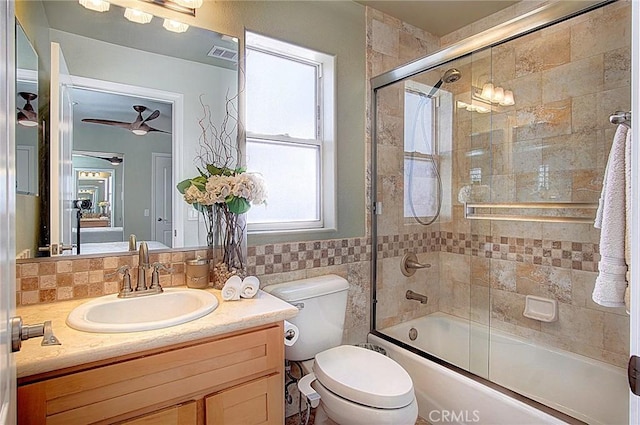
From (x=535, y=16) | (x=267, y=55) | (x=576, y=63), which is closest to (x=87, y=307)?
(x=267, y=55)

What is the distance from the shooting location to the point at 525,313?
2197 millimetres

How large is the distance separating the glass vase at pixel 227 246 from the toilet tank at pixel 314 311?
231mm

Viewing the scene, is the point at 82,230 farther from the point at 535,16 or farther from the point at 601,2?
the point at 601,2

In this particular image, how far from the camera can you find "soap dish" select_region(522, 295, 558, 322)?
6.81 ft

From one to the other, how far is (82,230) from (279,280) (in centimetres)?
92

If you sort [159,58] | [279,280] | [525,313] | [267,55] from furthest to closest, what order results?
[525,313], [267,55], [279,280], [159,58]

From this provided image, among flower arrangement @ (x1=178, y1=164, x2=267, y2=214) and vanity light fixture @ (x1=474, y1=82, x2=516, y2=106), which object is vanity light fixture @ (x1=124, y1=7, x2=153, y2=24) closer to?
flower arrangement @ (x1=178, y1=164, x2=267, y2=214)

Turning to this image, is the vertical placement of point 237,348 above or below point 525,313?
above

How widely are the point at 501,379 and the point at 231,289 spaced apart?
1.40 meters

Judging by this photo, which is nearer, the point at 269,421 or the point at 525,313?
the point at 269,421

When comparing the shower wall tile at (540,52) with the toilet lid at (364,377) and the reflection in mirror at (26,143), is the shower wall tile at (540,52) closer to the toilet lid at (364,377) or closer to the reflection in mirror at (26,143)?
the toilet lid at (364,377)

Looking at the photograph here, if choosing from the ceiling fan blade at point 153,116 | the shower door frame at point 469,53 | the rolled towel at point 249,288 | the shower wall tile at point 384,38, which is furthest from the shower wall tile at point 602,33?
the ceiling fan blade at point 153,116

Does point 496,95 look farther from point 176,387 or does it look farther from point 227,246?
point 176,387

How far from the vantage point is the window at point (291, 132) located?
2.00 meters
